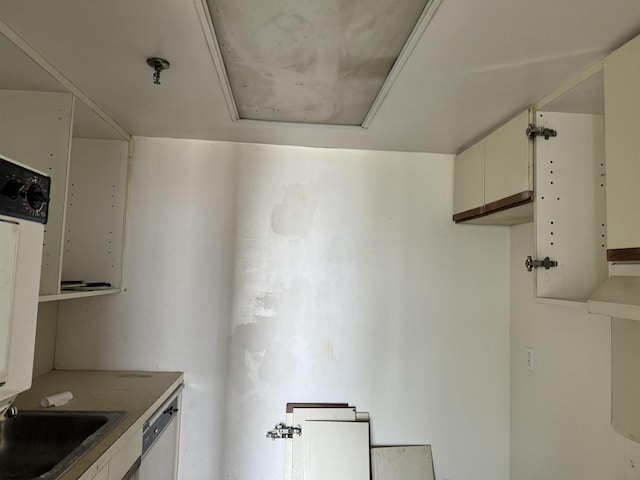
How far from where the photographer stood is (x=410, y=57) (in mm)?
1271

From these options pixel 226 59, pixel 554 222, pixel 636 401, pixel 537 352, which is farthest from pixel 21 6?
pixel 537 352

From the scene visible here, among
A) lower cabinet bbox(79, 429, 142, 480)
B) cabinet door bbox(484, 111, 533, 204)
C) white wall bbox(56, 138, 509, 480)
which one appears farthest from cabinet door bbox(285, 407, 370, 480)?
cabinet door bbox(484, 111, 533, 204)

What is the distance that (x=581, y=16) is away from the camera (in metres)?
1.04

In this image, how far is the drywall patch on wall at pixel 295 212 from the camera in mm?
2201

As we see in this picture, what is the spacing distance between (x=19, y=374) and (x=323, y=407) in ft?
4.82

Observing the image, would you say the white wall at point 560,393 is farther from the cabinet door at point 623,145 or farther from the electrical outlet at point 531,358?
the cabinet door at point 623,145

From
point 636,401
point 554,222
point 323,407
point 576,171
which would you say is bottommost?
point 323,407

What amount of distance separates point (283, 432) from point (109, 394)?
0.88 m

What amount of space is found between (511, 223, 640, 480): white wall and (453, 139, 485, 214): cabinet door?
1.19ft

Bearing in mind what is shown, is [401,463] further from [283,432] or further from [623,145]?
[623,145]

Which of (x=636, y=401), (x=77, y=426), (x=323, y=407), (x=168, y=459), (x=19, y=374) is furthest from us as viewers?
(x=323, y=407)

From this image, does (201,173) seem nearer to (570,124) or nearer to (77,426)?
(77,426)

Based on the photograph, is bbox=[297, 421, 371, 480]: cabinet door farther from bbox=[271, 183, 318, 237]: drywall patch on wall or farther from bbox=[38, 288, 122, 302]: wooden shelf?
bbox=[38, 288, 122, 302]: wooden shelf

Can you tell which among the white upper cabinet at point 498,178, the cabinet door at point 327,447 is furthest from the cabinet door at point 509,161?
the cabinet door at point 327,447
